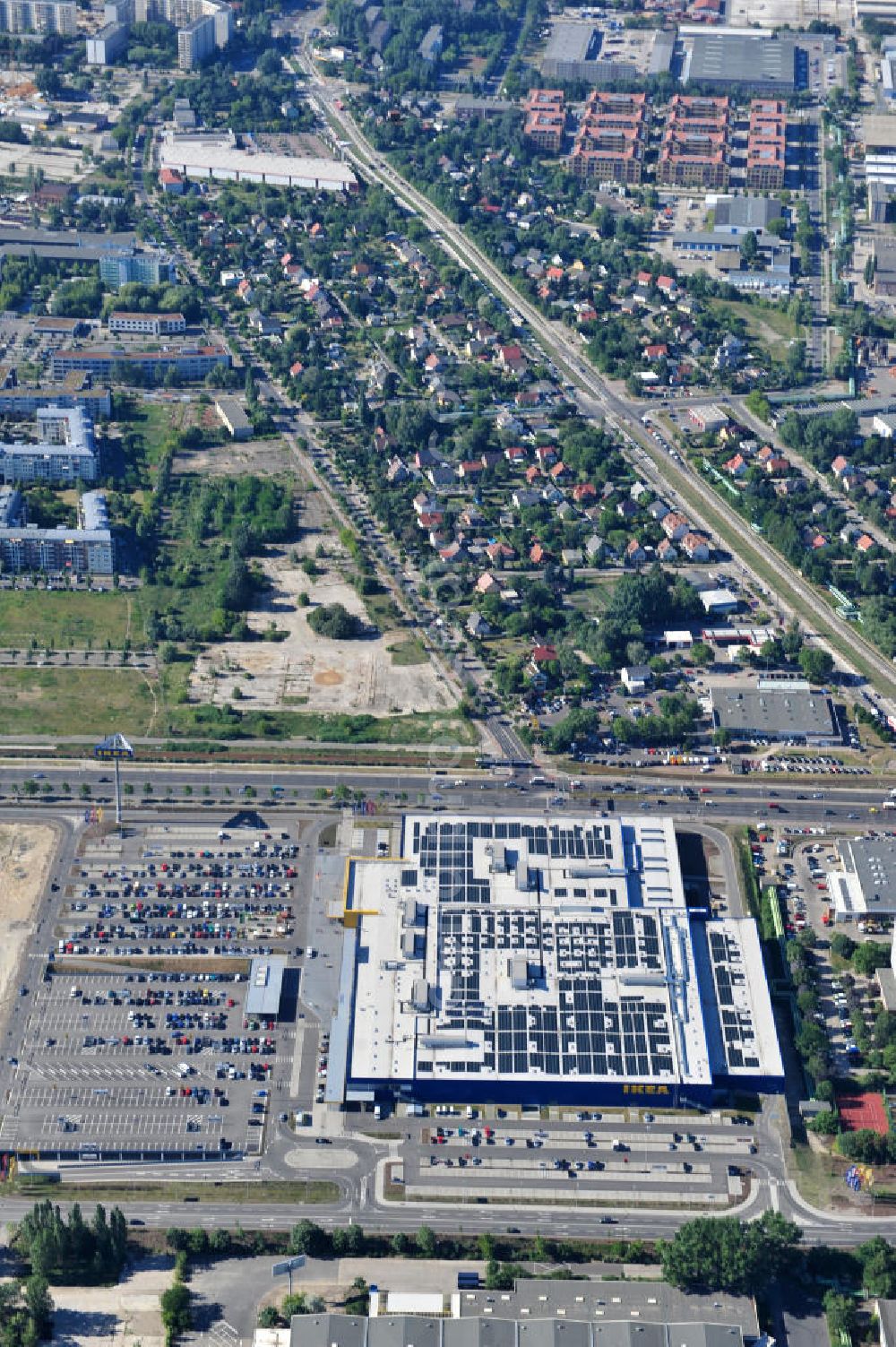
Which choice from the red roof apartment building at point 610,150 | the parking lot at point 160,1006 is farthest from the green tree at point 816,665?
the red roof apartment building at point 610,150

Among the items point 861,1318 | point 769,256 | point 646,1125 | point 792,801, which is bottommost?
point 861,1318

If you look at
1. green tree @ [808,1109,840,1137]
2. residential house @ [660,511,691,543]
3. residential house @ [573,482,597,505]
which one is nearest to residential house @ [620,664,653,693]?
residential house @ [660,511,691,543]

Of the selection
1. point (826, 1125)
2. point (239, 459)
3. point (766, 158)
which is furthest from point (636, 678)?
point (766, 158)

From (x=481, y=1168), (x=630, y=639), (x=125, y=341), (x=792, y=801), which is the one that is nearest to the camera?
(x=481, y=1168)

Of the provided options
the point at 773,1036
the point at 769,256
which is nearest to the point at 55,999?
the point at 773,1036

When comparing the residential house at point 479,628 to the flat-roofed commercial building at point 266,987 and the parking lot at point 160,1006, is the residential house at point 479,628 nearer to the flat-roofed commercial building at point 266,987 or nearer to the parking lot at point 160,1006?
the parking lot at point 160,1006

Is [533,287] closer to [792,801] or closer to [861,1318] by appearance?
[792,801]

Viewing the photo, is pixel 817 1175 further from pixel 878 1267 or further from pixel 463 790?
pixel 463 790
